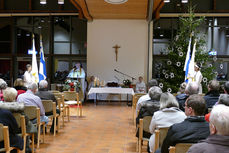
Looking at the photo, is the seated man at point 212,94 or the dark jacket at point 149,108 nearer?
the dark jacket at point 149,108

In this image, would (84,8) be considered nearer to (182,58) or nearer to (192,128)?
(182,58)

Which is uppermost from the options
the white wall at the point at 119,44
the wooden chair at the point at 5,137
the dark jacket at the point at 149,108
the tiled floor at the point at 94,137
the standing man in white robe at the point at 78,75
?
the white wall at the point at 119,44

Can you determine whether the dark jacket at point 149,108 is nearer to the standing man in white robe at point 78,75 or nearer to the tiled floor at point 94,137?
the tiled floor at point 94,137

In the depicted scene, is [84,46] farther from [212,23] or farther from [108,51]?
[212,23]

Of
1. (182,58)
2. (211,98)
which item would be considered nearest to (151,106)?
(211,98)

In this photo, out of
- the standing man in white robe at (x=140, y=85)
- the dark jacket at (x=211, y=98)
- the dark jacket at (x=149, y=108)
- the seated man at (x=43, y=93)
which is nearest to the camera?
the dark jacket at (x=149, y=108)

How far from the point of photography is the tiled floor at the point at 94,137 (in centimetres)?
470

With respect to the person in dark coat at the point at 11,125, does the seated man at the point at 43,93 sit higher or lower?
higher

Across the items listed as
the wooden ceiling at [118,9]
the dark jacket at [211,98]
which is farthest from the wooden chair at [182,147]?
the wooden ceiling at [118,9]

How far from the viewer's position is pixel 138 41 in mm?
11938

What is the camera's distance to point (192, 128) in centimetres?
236

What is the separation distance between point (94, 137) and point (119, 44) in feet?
23.3

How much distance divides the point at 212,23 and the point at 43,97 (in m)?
9.36

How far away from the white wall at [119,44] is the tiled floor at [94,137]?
434cm
